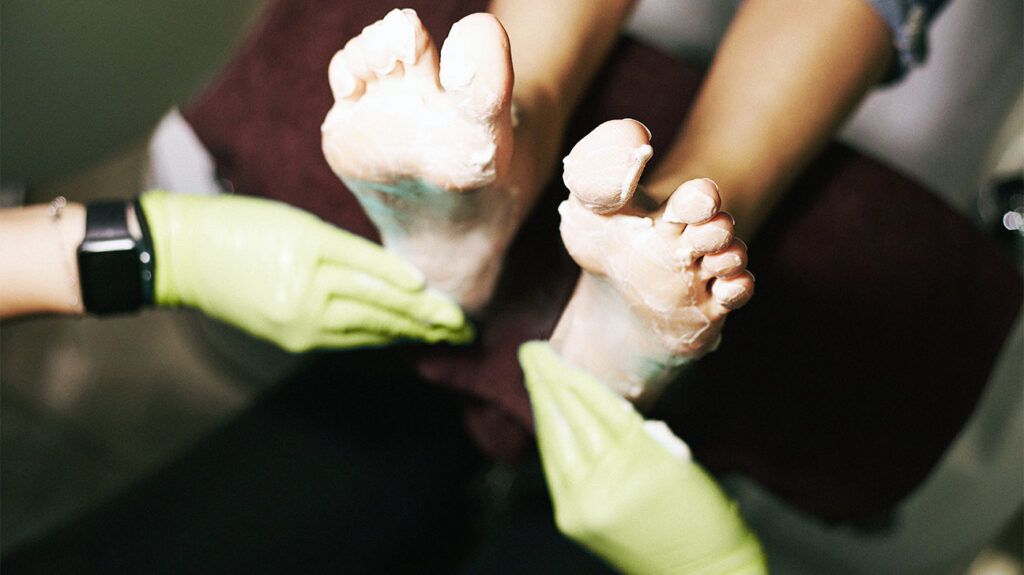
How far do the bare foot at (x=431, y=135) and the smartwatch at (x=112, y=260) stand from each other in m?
0.16

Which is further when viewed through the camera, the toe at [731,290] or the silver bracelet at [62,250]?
the silver bracelet at [62,250]

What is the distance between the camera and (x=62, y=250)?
448 millimetres

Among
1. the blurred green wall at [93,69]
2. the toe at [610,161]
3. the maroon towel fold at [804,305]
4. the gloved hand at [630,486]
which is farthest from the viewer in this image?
the blurred green wall at [93,69]

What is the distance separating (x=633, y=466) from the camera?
0.41 metres

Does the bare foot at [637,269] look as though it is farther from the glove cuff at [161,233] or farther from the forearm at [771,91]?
the glove cuff at [161,233]

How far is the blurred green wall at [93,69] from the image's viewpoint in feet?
2.42

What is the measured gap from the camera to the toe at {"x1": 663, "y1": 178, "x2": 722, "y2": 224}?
0.29 metres

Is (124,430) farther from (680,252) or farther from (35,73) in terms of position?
(680,252)

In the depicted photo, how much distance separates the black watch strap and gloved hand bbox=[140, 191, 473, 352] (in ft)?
0.05

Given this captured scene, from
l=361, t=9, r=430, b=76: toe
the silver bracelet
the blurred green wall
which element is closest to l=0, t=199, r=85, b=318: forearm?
the silver bracelet

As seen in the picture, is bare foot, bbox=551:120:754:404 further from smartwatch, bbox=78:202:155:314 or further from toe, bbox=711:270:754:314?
smartwatch, bbox=78:202:155:314

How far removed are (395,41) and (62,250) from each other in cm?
28

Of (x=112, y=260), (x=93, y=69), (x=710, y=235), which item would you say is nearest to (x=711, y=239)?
(x=710, y=235)

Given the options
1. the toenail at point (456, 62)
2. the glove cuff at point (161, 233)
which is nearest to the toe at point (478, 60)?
the toenail at point (456, 62)
